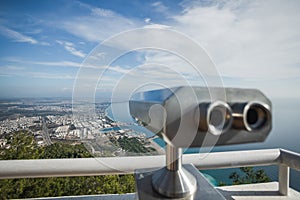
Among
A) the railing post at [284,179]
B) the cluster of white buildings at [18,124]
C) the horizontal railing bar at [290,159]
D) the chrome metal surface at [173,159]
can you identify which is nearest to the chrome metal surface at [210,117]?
the chrome metal surface at [173,159]

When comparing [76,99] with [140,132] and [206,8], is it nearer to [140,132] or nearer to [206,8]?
[140,132]

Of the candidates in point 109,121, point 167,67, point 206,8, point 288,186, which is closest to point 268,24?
point 206,8

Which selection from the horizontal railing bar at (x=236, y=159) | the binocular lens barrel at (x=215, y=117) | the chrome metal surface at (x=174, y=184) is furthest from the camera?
the horizontal railing bar at (x=236, y=159)

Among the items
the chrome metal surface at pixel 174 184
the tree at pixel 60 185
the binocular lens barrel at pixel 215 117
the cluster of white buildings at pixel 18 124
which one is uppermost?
the binocular lens barrel at pixel 215 117

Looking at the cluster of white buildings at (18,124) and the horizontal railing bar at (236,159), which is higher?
the cluster of white buildings at (18,124)

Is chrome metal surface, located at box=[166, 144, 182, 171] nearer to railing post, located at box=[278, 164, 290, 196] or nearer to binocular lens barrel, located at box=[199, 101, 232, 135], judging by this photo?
binocular lens barrel, located at box=[199, 101, 232, 135]

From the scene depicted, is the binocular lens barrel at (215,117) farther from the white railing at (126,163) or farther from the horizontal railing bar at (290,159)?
the horizontal railing bar at (290,159)

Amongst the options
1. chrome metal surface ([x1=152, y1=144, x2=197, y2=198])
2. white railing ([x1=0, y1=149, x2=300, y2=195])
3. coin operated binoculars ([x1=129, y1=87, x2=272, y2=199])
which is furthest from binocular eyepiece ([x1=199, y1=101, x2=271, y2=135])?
white railing ([x1=0, y1=149, x2=300, y2=195])
